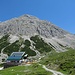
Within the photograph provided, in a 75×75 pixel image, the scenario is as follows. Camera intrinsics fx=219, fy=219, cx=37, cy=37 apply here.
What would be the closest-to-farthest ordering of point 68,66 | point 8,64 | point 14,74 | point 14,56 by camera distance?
point 14,74, point 68,66, point 8,64, point 14,56

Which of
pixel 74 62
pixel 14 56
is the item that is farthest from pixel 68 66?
pixel 14 56

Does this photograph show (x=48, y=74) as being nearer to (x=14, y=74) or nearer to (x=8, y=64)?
(x=14, y=74)

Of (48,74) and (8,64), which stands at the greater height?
(8,64)

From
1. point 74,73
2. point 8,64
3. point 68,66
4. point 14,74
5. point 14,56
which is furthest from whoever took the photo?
point 14,56

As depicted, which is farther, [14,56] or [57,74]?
[14,56]

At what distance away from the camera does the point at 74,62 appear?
367 feet

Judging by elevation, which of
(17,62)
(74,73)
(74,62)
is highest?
(17,62)

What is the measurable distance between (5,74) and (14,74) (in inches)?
154

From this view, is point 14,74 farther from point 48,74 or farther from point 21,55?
point 21,55

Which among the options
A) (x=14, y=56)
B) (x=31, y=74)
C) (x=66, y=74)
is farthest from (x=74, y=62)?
(x=14, y=56)

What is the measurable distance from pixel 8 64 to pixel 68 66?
6299 centimetres

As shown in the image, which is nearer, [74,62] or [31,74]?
[31,74]

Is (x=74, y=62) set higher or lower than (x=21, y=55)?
lower

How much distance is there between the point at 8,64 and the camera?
158250 mm
